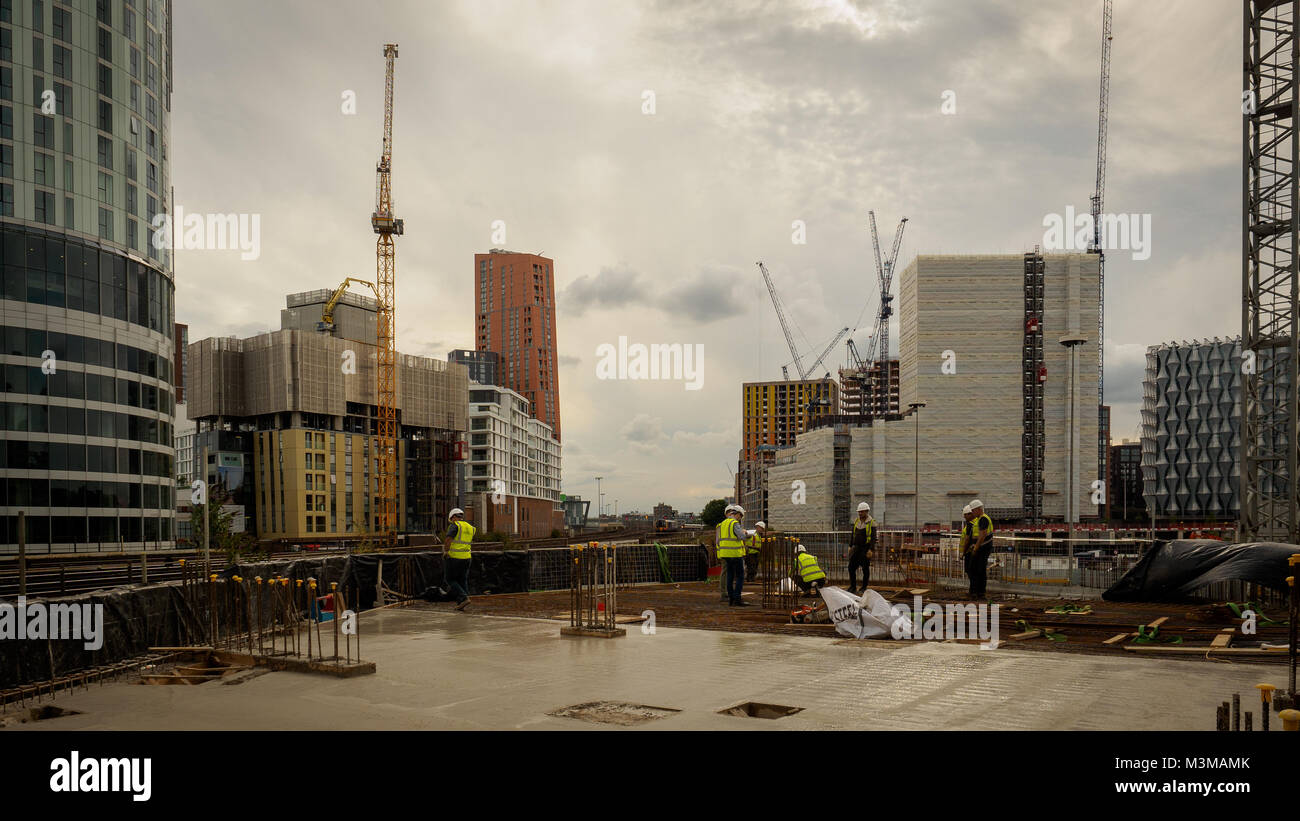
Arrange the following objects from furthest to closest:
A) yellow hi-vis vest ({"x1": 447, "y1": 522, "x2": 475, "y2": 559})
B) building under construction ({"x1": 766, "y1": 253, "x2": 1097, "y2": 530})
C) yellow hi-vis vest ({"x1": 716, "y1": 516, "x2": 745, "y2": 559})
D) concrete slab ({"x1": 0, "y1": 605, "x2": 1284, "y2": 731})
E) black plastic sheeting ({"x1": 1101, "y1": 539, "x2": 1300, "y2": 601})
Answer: building under construction ({"x1": 766, "y1": 253, "x2": 1097, "y2": 530}) < yellow hi-vis vest ({"x1": 447, "y1": 522, "x2": 475, "y2": 559}) < yellow hi-vis vest ({"x1": 716, "y1": 516, "x2": 745, "y2": 559}) < black plastic sheeting ({"x1": 1101, "y1": 539, "x2": 1300, "y2": 601}) < concrete slab ({"x1": 0, "y1": 605, "x2": 1284, "y2": 731})

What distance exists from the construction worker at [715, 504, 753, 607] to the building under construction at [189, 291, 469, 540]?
81012 millimetres

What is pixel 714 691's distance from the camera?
959 cm

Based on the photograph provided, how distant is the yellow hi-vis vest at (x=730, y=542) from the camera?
61.0 ft

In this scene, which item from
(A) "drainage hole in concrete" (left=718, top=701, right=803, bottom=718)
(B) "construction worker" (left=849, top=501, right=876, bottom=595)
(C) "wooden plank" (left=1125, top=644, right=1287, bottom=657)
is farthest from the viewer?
(B) "construction worker" (left=849, top=501, right=876, bottom=595)

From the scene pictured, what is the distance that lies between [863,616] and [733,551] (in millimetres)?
5039

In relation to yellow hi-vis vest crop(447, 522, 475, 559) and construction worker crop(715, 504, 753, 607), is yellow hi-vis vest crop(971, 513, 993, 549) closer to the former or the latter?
construction worker crop(715, 504, 753, 607)

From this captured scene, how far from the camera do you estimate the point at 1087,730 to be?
727 centimetres

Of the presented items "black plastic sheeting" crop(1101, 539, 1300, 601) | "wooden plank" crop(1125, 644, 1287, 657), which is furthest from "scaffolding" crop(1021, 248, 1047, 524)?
"wooden plank" crop(1125, 644, 1287, 657)

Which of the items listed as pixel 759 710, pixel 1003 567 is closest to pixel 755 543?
pixel 759 710

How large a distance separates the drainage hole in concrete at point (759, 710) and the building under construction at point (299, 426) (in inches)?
3556

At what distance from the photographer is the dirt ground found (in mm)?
12789

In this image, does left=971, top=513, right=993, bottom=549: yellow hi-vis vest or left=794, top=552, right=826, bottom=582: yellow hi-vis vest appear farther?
left=971, top=513, right=993, bottom=549: yellow hi-vis vest

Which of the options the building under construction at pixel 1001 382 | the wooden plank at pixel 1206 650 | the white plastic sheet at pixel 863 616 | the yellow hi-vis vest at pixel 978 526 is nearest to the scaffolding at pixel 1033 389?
the building under construction at pixel 1001 382
